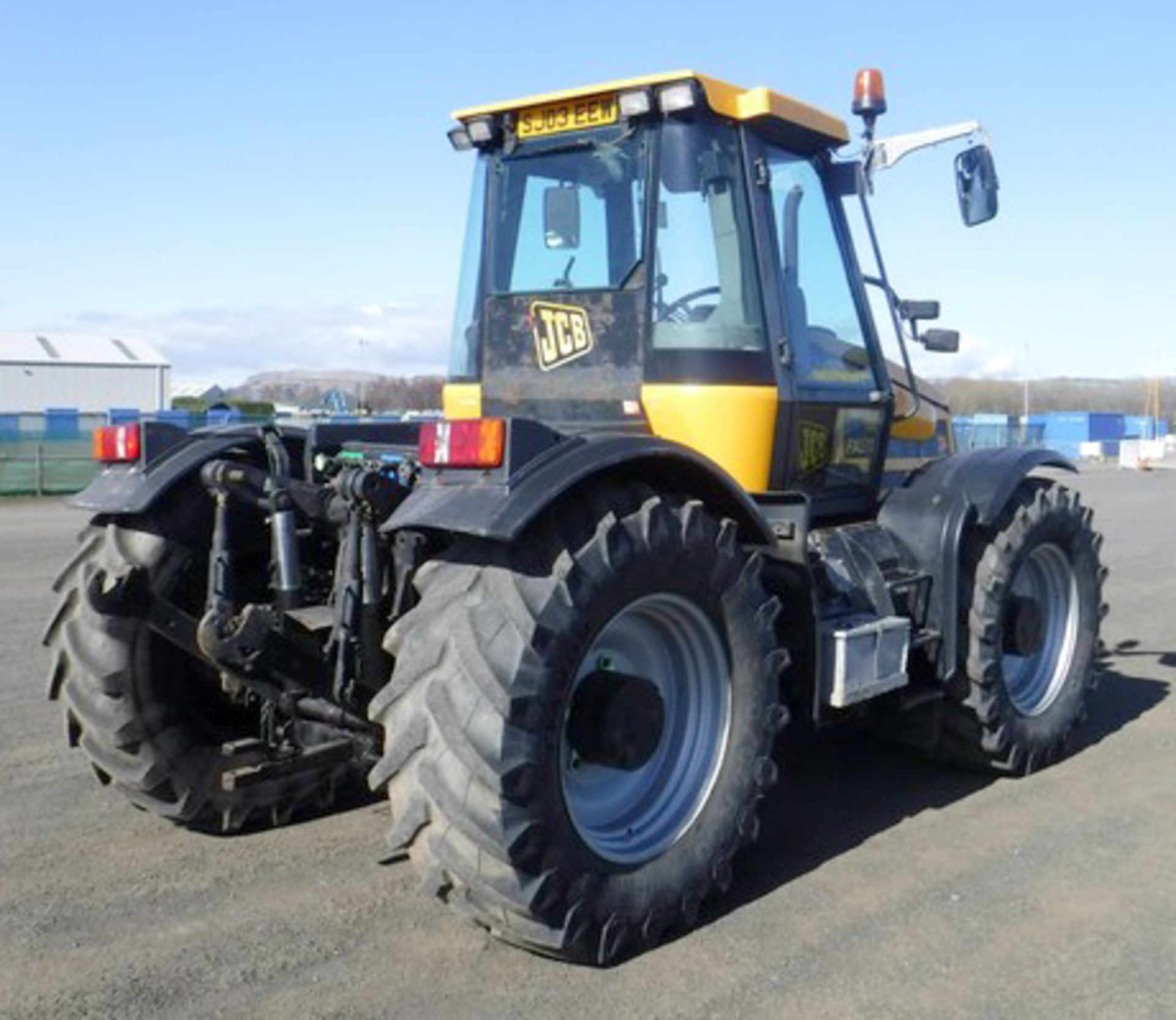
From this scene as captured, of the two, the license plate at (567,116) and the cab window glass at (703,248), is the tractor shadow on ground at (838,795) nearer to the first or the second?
the cab window glass at (703,248)

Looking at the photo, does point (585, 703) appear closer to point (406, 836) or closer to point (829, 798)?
point (406, 836)

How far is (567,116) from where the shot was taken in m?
5.10

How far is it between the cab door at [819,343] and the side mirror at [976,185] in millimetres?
510

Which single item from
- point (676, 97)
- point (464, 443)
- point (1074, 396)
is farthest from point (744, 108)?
point (1074, 396)

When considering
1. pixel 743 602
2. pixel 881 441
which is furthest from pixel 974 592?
pixel 743 602

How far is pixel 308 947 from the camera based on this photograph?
390cm

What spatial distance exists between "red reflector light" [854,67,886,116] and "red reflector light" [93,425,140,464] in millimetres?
3282

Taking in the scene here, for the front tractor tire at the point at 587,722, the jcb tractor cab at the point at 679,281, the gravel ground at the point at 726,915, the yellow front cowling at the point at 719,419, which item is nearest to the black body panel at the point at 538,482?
the front tractor tire at the point at 587,722

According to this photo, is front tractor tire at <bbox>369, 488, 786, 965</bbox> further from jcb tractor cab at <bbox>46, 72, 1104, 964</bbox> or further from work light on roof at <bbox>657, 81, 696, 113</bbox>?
work light on roof at <bbox>657, 81, 696, 113</bbox>

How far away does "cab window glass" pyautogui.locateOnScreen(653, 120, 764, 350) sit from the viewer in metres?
4.82

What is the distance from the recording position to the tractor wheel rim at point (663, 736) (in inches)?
162

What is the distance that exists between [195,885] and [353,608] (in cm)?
112

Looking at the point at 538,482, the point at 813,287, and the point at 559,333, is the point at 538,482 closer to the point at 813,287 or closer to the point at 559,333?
the point at 559,333

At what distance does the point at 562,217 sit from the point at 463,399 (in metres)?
0.85
